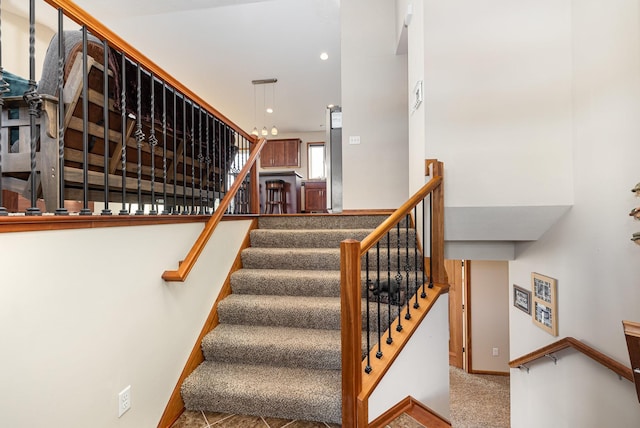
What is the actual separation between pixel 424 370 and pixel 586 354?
1.00 meters

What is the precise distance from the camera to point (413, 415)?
187 centimetres

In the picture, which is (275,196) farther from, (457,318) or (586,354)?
(586,354)

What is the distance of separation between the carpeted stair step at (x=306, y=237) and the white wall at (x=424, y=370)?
0.98 meters

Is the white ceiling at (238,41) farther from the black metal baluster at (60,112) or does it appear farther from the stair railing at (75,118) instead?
the black metal baluster at (60,112)

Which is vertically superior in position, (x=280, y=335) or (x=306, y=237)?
(x=306, y=237)

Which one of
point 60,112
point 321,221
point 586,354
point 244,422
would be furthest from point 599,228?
point 60,112

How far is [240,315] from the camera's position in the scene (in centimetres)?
238

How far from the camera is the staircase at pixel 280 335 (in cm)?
182

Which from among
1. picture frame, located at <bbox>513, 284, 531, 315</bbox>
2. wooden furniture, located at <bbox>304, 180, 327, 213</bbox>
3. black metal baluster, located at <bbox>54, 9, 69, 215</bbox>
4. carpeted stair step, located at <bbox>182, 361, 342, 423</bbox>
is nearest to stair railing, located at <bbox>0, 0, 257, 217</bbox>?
black metal baluster, located at <bbox>54, 9, 69, 215</bbox>

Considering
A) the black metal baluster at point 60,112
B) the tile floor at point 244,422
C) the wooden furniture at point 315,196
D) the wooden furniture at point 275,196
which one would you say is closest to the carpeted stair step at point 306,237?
the tile floor at point 244,422

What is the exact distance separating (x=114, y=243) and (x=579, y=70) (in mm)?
2998

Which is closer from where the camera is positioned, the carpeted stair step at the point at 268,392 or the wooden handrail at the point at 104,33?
the wooden handrail at the point at 104,33

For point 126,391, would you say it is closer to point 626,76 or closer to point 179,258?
point 179,258

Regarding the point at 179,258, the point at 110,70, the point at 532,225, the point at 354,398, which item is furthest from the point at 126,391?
the point at 532,225
